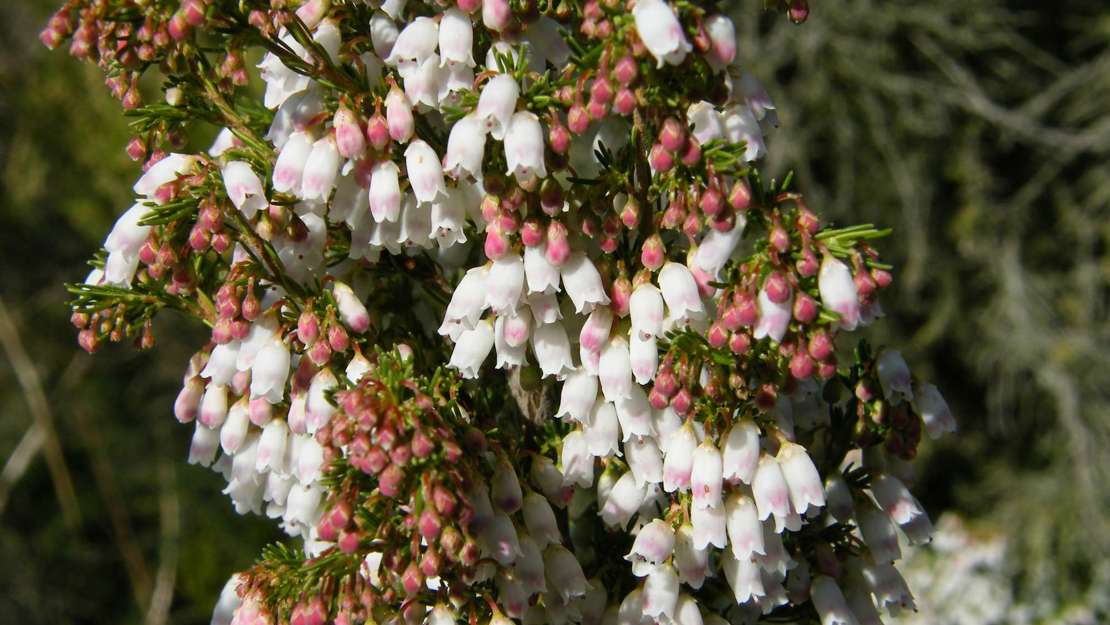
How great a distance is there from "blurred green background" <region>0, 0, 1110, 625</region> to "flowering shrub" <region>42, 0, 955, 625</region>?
362 cm

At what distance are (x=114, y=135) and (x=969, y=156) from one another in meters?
5.09

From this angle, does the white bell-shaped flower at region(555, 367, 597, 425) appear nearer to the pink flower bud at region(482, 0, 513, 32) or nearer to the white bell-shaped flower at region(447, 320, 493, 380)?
the white bell-shaped flower at region(447, 320, 493, 380)

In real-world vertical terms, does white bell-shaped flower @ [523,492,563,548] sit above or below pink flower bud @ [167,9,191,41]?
below

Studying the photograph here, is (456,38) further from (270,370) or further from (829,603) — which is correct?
(829,603)

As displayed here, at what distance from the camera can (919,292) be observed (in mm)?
6258

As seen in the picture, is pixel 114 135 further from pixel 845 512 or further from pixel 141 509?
pixel 845 512

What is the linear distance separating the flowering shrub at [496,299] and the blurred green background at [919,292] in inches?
142

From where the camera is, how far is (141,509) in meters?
5.94

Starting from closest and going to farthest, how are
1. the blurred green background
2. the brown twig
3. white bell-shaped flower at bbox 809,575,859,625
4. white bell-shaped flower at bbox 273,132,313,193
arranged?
white bell-shaped flower at bbox 273,132,313,193
white bell-shaped flower at bbox 809,575,859,625
the brown twig
the blurred green background

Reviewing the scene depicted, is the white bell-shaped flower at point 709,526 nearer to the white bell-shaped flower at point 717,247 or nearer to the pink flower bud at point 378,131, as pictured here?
the white bell-shaped flower at point 717,247

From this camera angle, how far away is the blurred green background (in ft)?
18.0

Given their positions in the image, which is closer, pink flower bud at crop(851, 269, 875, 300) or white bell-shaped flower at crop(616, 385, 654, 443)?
pink flower bud at crop(851, 269, 875, 300)

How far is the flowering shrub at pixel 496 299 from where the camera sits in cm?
133

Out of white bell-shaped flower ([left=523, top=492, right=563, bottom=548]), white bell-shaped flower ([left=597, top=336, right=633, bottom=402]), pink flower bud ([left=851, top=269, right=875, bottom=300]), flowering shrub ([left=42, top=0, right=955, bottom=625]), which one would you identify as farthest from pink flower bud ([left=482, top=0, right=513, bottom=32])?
white bell-shaped flower ([left=523, top=492, right=563, bottom=548])
